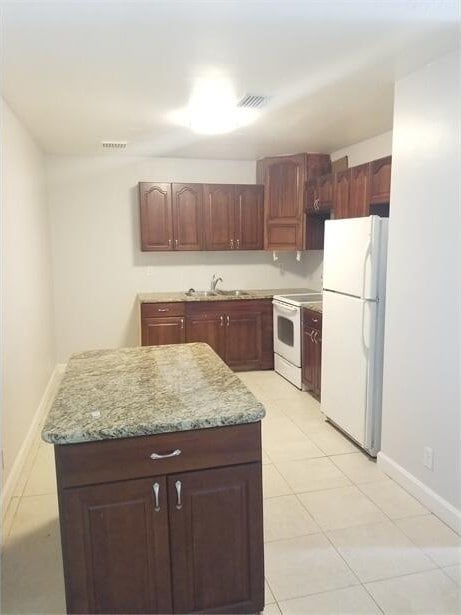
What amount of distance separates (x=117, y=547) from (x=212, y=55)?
7.52 ft

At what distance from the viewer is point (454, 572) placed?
2.06 meters

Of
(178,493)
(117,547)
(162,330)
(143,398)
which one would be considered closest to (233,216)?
(162,330)

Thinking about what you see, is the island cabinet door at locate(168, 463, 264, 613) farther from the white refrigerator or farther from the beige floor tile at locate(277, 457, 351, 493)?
the white refrigerator

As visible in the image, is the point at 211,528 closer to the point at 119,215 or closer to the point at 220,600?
the point at 220,600

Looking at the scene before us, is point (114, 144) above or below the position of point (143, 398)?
above

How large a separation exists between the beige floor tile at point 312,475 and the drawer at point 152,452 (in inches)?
51.8

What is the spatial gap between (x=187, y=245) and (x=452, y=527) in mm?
3658

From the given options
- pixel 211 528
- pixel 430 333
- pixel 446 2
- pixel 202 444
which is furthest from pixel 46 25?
pixel 430 333

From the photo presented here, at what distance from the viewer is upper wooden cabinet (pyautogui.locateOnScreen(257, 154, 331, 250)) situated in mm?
4805

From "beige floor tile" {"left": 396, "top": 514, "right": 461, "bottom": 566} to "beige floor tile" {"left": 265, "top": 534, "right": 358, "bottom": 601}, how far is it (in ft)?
1.49

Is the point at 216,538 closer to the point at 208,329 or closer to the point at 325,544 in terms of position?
the point at 325,544

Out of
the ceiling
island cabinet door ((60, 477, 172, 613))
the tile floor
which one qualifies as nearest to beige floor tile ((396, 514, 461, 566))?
the tile floor

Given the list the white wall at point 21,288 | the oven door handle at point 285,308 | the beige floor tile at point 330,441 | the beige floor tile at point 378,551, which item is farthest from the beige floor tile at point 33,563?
the oven door handle at point 285,308

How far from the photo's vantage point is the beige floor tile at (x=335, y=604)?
184cm
